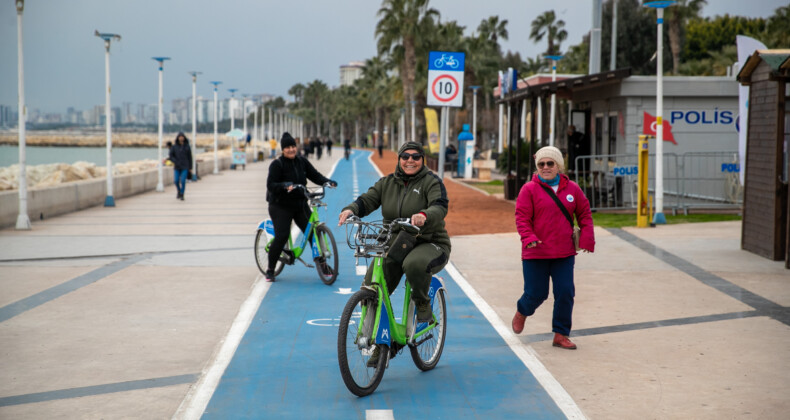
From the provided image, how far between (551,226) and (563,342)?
38.9 inches

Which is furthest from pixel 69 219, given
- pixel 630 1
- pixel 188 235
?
pixel 630 1

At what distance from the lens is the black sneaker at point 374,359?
5743 mm

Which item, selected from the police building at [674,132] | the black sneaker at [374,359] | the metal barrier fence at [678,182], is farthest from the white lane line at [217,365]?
the police building at [674,132]

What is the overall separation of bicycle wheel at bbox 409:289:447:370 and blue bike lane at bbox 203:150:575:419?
0.08 meters

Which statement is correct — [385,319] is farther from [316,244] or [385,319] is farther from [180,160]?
[180,160]

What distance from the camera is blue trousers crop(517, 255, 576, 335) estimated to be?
6.76m

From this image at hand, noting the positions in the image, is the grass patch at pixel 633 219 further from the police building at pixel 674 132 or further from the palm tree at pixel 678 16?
the palm tree at pixel 678 16

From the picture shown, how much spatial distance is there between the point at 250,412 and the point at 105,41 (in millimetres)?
20425

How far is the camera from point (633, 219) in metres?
17.7

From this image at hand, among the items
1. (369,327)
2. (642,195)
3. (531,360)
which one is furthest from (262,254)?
(642,195)

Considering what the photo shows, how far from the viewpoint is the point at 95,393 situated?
5750mm

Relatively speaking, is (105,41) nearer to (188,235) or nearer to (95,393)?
(188,235)

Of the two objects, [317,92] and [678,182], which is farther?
[317,92]

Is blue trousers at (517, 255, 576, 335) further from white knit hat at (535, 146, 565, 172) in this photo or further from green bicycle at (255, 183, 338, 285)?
green bicycle at (255, 183, 338, 285)
